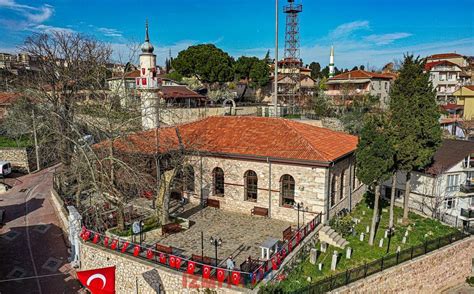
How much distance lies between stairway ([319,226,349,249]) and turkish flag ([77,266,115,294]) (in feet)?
33.9

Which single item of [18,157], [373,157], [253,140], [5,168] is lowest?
[5,168]

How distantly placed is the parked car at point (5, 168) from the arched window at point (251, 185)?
25421 millimetres

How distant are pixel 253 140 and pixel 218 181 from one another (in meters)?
3.43

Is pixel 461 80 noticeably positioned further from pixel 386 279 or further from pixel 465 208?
pixel 386 279

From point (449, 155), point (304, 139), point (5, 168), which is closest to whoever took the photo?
point (304, 139)

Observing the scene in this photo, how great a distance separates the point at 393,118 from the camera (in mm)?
19766

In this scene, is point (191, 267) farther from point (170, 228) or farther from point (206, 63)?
point (206, 63)

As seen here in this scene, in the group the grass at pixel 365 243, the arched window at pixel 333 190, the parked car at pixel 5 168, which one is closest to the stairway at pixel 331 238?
the grass at pixel 365 243

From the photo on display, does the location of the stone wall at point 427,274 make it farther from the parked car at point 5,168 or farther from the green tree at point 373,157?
the parked car at point 5,168

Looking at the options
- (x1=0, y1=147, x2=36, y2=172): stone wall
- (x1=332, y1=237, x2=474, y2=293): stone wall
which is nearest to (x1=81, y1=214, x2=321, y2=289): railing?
(x1=332, y1=237, x2=474, y2=293): stone wall

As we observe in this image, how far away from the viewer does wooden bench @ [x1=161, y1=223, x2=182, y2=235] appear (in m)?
17.4

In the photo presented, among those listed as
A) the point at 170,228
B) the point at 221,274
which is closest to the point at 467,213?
the point at 221,274

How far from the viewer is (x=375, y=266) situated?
15648 mm

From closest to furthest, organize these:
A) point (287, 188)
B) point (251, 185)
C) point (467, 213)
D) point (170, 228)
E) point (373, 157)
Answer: point (373, 157) < point (170, 228) < point (287, 188) < point (251, 185) < point (467, 213)
